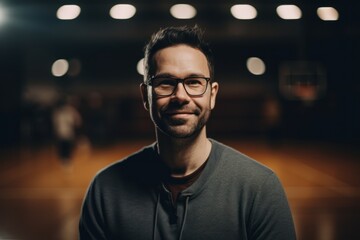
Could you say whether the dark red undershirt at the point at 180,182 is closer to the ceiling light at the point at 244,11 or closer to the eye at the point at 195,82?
the eye at the point at 195,82

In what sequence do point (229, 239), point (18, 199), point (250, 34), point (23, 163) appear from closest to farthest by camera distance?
point (229, 239) → point (18, 199) → point (23, 163) → point (250, 34)

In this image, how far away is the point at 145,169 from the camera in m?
1.86

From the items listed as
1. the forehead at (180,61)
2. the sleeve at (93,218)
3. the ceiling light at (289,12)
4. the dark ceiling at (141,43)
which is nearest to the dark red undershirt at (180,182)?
the sleeve at (93,218)

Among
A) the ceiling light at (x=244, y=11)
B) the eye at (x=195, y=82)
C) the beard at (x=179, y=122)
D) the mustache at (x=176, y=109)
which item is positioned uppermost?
the ceiling light at (x=244, y=11)

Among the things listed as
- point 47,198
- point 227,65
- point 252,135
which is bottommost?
point 47,198

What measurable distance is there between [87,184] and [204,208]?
8158 mm

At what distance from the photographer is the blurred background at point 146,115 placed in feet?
24.0

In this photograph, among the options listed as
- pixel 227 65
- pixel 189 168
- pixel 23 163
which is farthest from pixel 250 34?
pixel 189 168

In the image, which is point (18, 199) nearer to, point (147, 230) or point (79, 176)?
point (79, 176)

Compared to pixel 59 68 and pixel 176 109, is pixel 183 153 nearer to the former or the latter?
pixel 176 109

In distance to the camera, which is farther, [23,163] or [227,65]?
[227,65]

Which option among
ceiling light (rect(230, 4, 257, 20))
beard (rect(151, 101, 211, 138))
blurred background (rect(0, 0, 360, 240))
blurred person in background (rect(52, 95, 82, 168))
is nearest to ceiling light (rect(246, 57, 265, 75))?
blurred background (rect(0, 0, 360, 240))

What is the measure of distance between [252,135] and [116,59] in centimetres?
861

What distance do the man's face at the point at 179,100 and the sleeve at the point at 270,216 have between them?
1.18 ft
